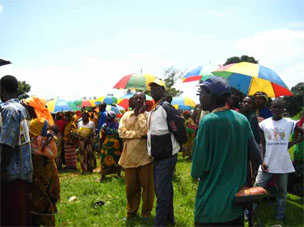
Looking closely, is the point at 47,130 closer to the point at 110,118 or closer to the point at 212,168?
the point at 212,168

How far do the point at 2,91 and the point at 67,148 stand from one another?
25.8ft

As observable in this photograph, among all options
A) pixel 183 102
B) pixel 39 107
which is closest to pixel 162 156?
pixel 39 107

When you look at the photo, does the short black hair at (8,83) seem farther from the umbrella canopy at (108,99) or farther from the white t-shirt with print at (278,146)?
the umbrella canopy at (108,99)

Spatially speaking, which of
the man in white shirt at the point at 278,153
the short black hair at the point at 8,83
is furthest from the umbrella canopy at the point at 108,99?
the short black hair at the point at 8,83

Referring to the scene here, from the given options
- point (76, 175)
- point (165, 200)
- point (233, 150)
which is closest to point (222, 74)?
point (165, 200)

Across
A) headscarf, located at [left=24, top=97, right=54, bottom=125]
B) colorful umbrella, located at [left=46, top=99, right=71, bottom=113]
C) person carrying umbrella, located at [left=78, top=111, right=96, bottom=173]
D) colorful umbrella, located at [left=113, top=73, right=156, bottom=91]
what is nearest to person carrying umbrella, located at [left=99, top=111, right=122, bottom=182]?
colorful umbrella, located at [left=113, top=73, right=156, bottom=91]

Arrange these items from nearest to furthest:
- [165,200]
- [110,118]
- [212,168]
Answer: [212,168]
[165,200]
[110,118]

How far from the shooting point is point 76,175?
10.2m

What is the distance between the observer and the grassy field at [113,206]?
5.52 metres

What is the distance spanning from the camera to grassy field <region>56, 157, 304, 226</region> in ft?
18.1

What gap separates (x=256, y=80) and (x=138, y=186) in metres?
2.98

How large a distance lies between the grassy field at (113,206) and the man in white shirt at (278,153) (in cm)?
51

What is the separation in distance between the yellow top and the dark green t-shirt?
2.65m

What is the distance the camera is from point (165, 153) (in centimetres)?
475
